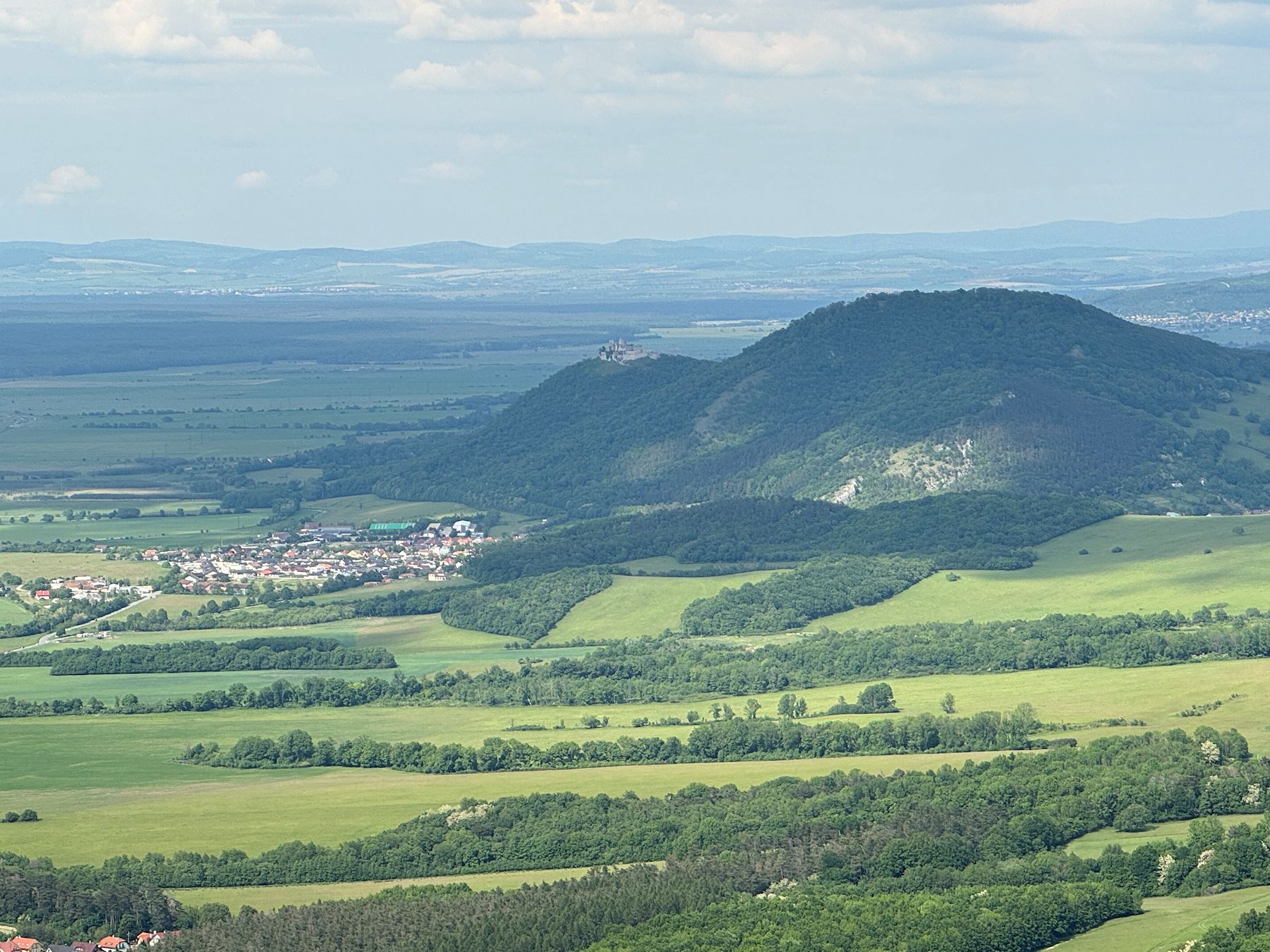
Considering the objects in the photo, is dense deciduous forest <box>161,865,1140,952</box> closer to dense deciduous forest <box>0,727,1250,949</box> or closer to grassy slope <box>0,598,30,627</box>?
dense deciduous forest <box>0,727,1250,949</box>

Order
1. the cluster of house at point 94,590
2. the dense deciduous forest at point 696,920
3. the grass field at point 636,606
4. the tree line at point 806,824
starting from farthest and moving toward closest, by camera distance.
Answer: the cluster of house at point 94,590
the grass field at point 636,606
the tree line at point 806,824
the dense deciduous forest at point 696,920

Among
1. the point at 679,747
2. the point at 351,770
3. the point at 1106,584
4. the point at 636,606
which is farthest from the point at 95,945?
the point at 1106,584

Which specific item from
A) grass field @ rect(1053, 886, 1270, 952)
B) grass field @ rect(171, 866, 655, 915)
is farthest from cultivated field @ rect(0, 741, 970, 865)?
grass field @ rect(1053, 886, 1270, 952)

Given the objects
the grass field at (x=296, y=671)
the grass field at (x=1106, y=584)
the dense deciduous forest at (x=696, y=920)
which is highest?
the dense deciduous forest at (x=696, y=920)

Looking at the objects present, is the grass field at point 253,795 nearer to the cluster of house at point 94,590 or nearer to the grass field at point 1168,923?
the grass field at point 1168,923

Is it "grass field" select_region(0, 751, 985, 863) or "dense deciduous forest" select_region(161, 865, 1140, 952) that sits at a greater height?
"dense deciduous forest" select_region(161, 865, 1140, 952)

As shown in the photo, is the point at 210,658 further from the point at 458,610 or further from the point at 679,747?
the point at 679,747

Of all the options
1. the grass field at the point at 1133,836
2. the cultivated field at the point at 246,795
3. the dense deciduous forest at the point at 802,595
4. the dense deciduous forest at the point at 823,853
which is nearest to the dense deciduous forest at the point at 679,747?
the cultivated field at the point at 246,795
